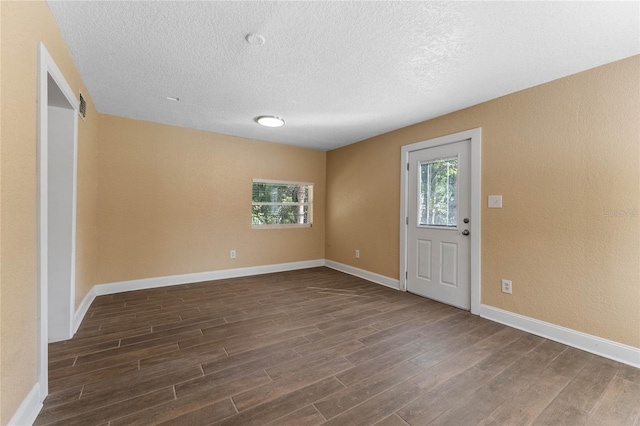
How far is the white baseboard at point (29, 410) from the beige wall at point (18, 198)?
0.03 meters

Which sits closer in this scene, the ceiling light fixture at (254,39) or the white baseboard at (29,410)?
the white baseboard at (29,410)

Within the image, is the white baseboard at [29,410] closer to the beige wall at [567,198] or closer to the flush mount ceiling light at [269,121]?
the flush mount ceiling light at [269,121]

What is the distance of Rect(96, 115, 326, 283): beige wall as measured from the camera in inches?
141

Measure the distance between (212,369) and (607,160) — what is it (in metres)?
3.52

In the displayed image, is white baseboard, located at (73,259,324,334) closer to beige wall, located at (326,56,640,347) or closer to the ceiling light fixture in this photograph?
the ceiling light fixture

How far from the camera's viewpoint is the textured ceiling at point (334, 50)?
5.37 feet

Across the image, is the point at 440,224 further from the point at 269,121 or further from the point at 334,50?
the point at 269,121

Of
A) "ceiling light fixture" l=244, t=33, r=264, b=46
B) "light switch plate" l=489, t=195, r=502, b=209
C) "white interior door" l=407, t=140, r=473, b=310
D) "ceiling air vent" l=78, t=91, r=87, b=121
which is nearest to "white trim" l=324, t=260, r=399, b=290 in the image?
"white interior door" l=407, t=140, r=473, b=310

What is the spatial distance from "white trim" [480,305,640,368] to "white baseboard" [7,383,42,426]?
3.63m

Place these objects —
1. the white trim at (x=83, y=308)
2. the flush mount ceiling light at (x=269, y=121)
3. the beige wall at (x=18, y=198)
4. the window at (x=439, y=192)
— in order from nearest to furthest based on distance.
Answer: the beige wall at (x=18, y=198) → the white trim at (x=83, y=308) → the window at (x=439, y=192) → the flush mount ceiling light at (x=269, y=121)

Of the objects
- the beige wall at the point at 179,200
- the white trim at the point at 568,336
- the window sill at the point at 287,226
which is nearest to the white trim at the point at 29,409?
the beige wall at the point at 179,200

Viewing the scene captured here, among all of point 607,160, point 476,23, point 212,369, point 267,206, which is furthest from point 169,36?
point 607,160

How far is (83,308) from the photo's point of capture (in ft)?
9.17

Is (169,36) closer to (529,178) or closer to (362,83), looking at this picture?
(362,83)
